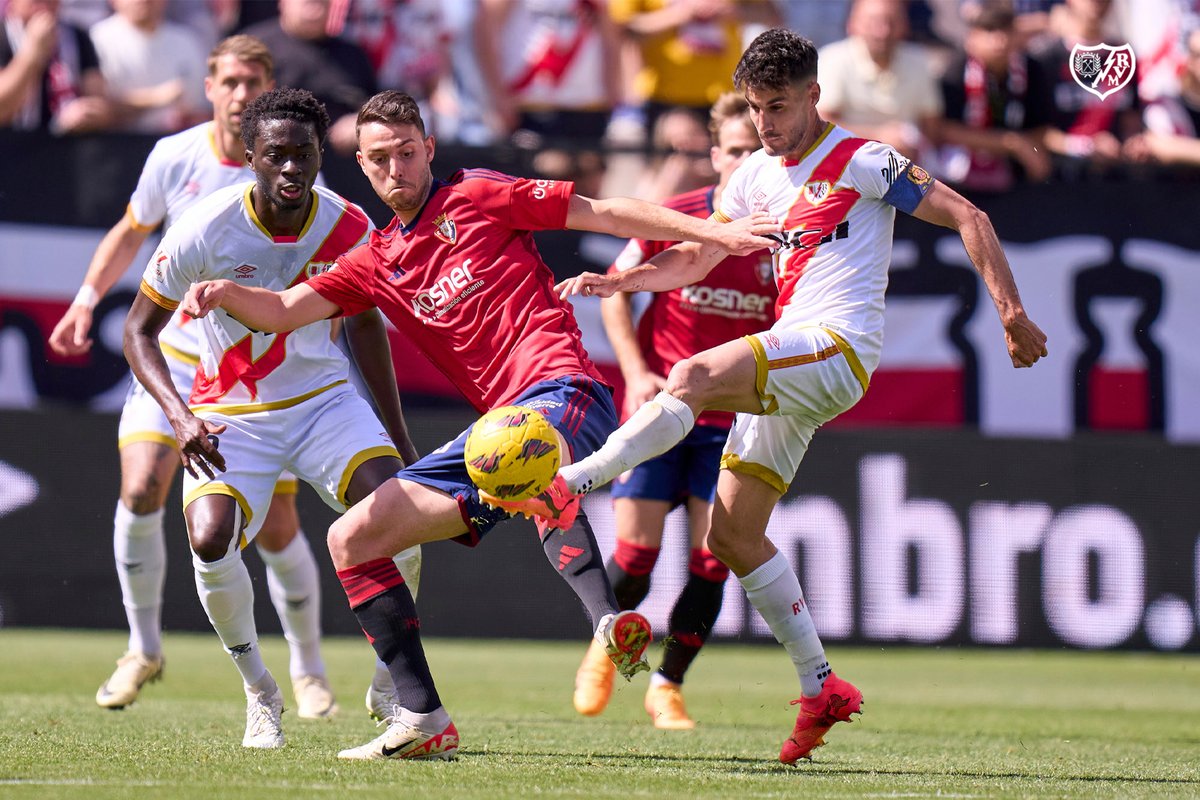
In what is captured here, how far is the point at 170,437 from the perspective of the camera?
296 inches

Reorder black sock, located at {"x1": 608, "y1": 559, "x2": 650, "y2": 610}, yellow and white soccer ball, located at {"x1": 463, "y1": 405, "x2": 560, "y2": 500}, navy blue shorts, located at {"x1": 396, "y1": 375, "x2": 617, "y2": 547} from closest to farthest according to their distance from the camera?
yellow and white soccer ball, located at {"x1": 463, "y1": 405, "x2": 560, "y2": 500} < navy blue shorts, located at {"x1": 396, "y1": 375, "x2": 617, "y2": 547} < black sock, located at {"x1": 608, "y1": 559, "x2": 650, "y2": 610}

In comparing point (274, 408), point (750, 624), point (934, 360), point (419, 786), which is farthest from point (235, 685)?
point (934, 360)

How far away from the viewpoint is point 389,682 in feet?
22.4

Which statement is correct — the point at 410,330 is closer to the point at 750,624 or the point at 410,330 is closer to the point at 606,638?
the point at 606,638

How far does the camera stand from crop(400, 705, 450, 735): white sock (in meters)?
5.61

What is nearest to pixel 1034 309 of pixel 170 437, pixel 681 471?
pixel 681 471

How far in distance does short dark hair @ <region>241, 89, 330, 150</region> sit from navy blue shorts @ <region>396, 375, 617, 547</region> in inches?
61.2

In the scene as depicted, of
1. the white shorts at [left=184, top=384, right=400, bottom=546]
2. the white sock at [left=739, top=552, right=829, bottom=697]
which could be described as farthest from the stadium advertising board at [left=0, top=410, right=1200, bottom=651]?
the white sock at [left=739, top=552, right=829, bottom=697]

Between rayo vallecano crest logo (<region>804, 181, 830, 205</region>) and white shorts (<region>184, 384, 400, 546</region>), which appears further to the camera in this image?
white shorts (<region>184, 384, 400, 546</region>)

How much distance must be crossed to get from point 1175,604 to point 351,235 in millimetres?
6497

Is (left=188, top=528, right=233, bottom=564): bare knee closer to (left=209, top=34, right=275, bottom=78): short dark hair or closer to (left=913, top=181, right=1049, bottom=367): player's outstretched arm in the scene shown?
(left=209, top=34, right=275, bottom=78): short dark hair

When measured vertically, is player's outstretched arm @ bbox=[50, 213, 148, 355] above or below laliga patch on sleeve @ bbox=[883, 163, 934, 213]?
below

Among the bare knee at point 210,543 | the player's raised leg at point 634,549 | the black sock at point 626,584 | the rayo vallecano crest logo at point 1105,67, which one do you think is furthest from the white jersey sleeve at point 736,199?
the rayo vallecano crest logo at point 1105,67

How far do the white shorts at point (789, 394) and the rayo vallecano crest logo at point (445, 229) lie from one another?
3.67 feet
